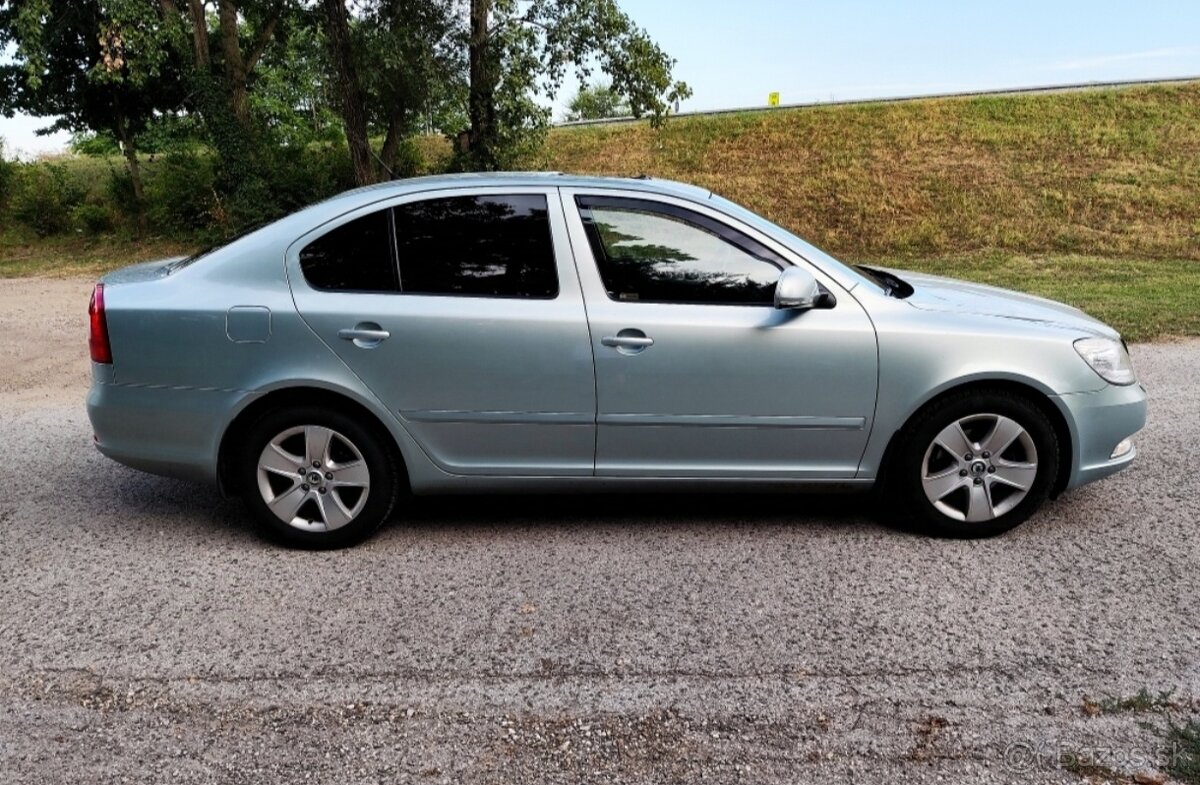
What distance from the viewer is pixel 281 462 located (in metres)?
4.25

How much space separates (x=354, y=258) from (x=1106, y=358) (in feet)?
11.2

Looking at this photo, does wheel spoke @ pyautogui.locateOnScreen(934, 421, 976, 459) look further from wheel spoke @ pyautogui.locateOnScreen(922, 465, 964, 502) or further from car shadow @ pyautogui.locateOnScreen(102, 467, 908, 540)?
car shadow @ pyautogui.locateOnScreen(102, 467, 908, 540)

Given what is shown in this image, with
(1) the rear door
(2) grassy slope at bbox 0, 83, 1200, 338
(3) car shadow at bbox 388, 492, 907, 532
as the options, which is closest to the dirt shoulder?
(2) grassy slope at bbox 0, 83, 1200, 338

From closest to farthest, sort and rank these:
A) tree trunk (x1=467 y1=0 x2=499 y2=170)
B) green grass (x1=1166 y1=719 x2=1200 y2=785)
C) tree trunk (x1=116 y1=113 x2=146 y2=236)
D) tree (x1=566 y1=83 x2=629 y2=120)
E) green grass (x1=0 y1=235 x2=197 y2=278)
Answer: green grass (x1=1166 y1=719 x2=1200 y2=785), tree trunk (x1=467 y1=0 x2=499 y2=170), green grass (x1=0 y1=235 x2=197 y2=278), tree trunk (x1=116 y1=113 x2=146 y2=236), tree (x1=566 y1=83 x2=629 y2=120)

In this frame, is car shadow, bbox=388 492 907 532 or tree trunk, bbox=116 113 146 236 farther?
tree trunk, bbox=116 113 146 236

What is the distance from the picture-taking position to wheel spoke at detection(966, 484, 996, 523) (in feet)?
14.2

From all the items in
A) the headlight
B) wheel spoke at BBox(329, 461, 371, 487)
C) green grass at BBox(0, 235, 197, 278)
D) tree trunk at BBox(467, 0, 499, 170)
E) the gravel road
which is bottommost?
green grass at BBox(0, 235, 197, 278)

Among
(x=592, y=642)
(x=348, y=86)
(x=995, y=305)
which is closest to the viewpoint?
(x=592, y=642)

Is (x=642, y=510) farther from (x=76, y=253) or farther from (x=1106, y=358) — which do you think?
(x=76, y=253)

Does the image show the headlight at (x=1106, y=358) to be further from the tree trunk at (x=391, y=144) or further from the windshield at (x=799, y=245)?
the tree trunk at (x=391, y=144)

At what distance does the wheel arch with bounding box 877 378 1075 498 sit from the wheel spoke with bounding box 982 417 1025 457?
0.46ft

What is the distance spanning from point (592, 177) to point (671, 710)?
8.28ft

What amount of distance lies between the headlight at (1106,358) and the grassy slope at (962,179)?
8487mm

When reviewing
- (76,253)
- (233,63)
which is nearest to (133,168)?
(76,253)
